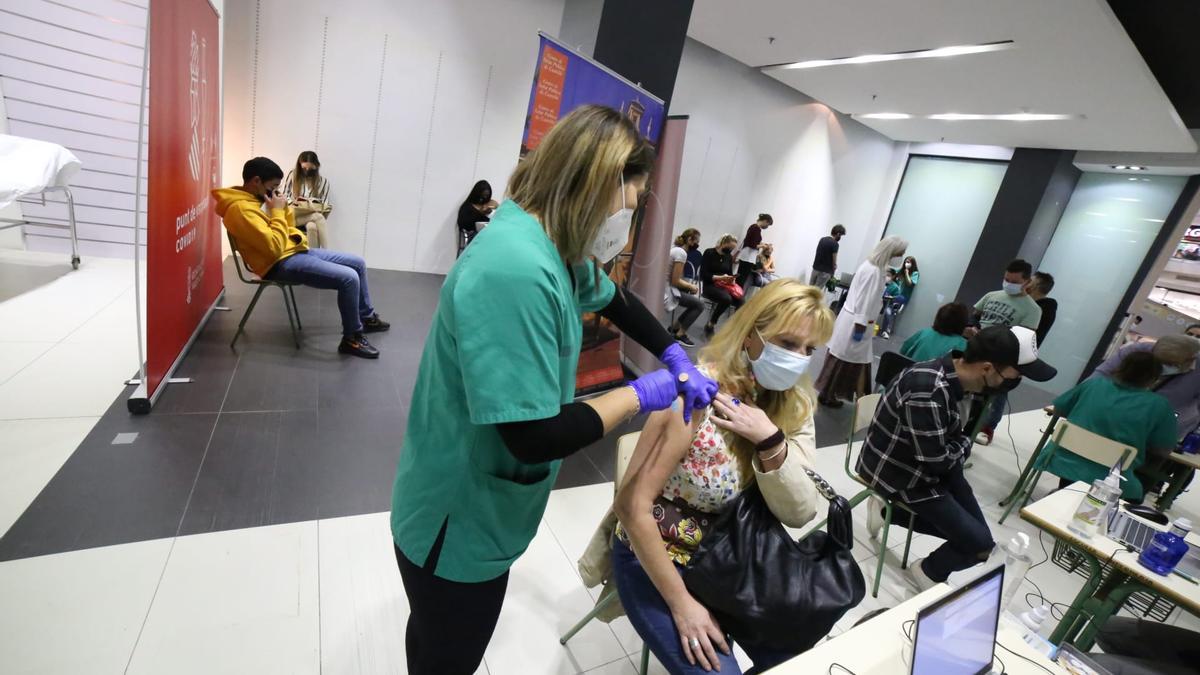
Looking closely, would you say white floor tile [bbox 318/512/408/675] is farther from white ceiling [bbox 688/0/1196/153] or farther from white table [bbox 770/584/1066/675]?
white ceiling [bbox 688/0/1196/153]

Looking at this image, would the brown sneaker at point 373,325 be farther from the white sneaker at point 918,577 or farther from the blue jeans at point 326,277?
the white sneaker at point 918,577

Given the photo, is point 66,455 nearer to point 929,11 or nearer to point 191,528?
point 191,528

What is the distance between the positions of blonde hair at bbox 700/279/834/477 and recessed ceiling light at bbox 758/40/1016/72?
460 centimetres

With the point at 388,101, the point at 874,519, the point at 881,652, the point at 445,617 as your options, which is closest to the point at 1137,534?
the point at 874,519

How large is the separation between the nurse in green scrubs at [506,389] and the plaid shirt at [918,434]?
4.86ft

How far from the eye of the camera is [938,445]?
1988mm

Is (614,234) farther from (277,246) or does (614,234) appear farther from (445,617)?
(277,246)

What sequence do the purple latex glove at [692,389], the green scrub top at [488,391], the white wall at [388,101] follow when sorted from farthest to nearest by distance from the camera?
the white wall at [388,101] < the purple latex glove at [692,389] < the green scrub top at [488,391]

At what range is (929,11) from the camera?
155 inches

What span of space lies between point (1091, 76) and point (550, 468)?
245 inches

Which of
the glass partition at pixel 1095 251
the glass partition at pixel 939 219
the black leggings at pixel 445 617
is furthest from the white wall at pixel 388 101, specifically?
the glass partition at pixel 1095 251

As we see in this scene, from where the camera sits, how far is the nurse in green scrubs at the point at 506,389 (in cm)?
71

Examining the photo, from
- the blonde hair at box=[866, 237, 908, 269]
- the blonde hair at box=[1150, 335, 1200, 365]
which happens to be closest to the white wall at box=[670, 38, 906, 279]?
the blonde hair at box=[866, 237, 908, 269]

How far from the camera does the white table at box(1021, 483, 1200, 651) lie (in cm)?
159
